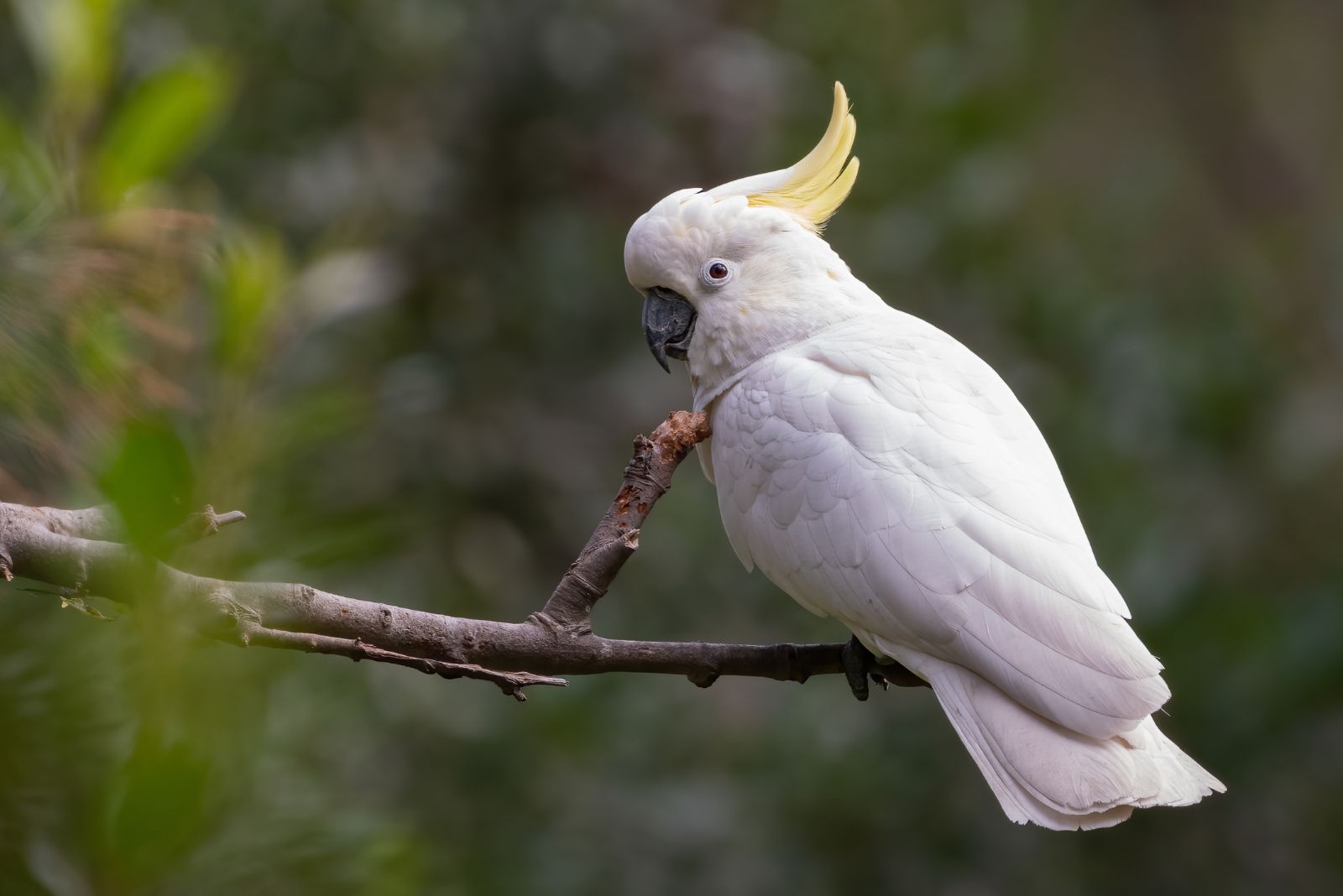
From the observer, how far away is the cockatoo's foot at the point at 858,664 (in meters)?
1.71

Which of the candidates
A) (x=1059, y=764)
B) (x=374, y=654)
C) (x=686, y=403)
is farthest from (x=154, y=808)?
(x=686, y=403)

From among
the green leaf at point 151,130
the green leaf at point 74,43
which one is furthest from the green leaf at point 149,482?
the green leaf at point 74,43

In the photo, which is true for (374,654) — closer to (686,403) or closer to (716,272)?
(716,272)

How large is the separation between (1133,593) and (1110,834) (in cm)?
67

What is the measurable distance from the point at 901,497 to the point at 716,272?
567mm

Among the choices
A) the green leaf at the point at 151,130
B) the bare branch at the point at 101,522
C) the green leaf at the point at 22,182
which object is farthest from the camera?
the green leaf at the point at 151,130

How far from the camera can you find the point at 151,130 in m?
1.71

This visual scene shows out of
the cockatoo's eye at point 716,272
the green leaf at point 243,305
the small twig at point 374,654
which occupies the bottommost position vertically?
the green leaf at point 243,305

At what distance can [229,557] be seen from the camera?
3.92 ft

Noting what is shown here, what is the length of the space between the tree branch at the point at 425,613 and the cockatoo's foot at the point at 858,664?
4 centimetres

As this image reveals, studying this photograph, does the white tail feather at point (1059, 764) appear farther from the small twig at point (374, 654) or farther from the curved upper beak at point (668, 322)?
the curved upper beak at point (668, 322)

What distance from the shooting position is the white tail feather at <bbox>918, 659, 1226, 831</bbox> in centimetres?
142

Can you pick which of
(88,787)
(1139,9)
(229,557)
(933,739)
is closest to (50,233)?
(229,557)

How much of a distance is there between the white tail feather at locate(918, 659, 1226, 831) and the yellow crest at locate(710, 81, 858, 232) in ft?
2.71
